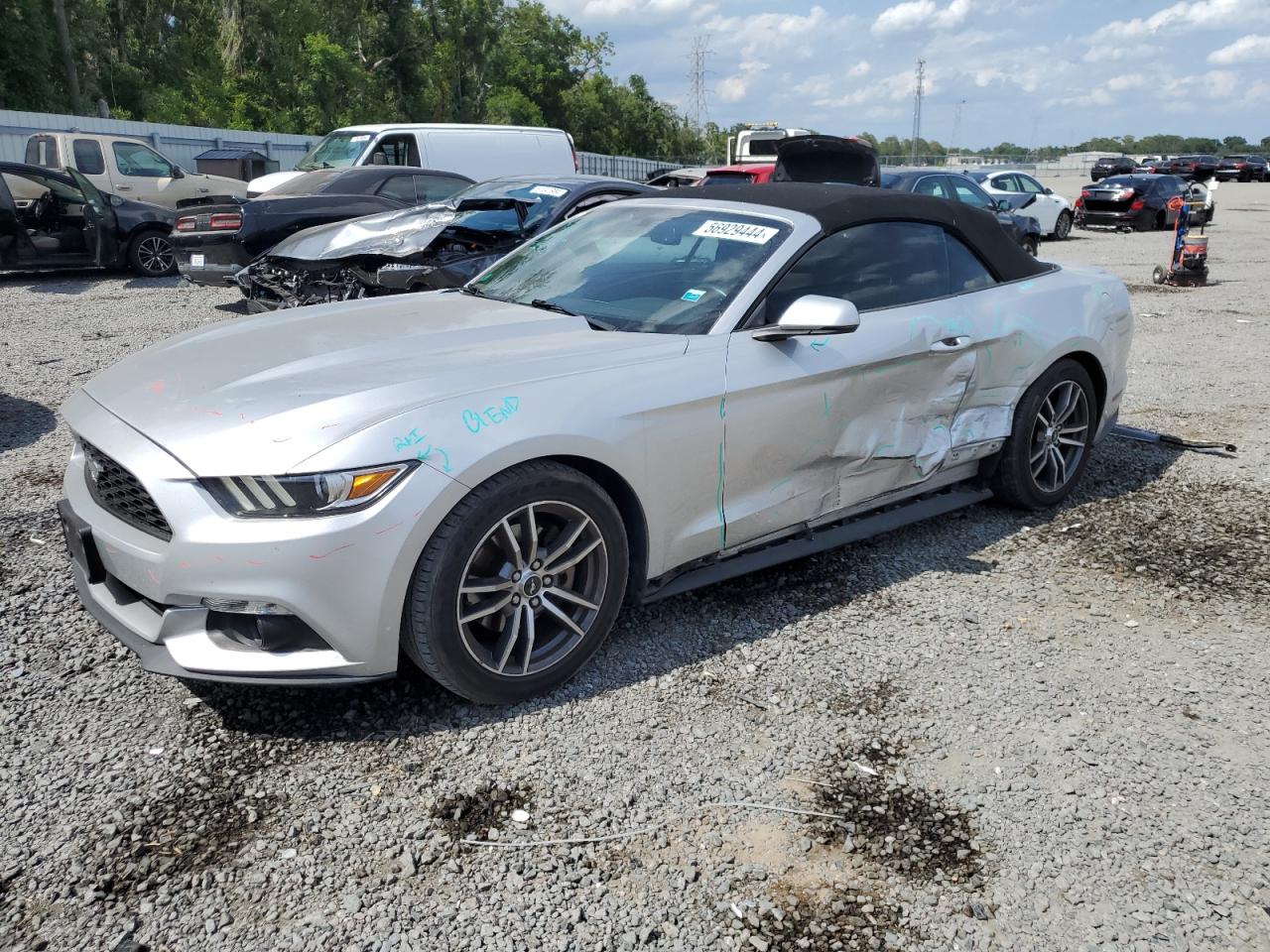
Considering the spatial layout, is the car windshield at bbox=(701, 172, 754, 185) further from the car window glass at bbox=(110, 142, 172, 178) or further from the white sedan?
the car window glass at bbox=(110, 142, 172, 178)

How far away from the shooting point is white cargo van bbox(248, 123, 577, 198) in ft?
48.9

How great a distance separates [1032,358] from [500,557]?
2.79m

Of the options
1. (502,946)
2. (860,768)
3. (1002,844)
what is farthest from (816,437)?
(502,946)

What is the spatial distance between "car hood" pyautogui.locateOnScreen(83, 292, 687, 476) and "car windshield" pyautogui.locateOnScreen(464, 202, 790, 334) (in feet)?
0.54

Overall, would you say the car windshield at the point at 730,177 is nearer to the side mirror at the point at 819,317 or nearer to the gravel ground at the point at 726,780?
the gravel ground at the point at 726,780

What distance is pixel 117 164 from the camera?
15.3m

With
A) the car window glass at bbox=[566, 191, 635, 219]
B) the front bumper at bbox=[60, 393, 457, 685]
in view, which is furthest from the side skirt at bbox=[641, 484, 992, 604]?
the car window glass at bbox=[566, 191, 635, 219]

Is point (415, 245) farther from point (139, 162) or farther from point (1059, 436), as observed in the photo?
point (139, 162)

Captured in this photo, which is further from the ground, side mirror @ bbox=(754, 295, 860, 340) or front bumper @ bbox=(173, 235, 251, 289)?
side mirror @ bbox=(754, 295, 860, 340)

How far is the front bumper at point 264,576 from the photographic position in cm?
269

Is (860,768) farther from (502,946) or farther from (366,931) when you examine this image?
(366,931)

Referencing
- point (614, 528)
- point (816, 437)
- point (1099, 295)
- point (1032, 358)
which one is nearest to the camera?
point (614, 528)

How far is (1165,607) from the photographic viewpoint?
159 inches

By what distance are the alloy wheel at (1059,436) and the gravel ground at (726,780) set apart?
546 mm
